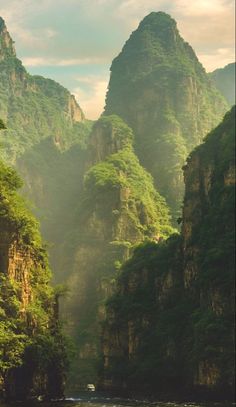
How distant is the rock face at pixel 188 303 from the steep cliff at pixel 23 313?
1981 centimetres

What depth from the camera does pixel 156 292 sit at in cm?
12438

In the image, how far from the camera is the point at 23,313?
256 feet

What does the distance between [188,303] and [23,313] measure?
40.9 metres

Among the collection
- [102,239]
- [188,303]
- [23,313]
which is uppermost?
[102,239]

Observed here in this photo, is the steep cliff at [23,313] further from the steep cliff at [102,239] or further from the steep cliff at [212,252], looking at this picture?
the steep cliff at [102,239]

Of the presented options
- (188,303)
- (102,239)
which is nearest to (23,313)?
(188,303)

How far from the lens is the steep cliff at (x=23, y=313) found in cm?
7369

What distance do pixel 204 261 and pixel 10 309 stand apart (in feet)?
123

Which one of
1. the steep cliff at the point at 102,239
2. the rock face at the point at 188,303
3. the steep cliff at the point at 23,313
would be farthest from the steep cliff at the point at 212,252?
the steep cliff at the point at 102,239

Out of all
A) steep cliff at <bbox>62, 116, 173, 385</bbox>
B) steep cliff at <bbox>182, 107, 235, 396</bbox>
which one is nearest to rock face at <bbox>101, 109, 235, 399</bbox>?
steep cliff at <bbox>182, 107, 235, 396</bbox>

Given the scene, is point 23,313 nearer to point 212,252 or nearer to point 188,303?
point 212,252

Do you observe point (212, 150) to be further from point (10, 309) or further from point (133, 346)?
point (10, 309)

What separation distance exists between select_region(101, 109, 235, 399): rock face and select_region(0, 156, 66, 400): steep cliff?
19.8 meters

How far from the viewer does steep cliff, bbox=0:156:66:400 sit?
242ft
